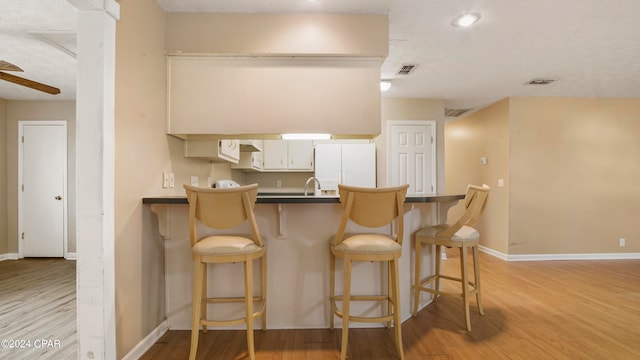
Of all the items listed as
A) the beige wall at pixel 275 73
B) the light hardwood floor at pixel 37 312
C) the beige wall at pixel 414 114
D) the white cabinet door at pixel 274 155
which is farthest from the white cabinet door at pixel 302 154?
the light hardwood floor at pixel 37 312

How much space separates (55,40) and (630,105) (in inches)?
295

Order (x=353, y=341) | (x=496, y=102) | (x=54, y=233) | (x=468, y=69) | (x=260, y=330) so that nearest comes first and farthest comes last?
(x=353, y=341) < (x=260, y=330) < (x=468, y=69) < (x=54, y=233) < (x=496, y=102)

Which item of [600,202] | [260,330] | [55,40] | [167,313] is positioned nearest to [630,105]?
[600,202]

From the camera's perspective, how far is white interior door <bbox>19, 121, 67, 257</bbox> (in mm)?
4656

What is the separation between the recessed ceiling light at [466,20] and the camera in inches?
97.8

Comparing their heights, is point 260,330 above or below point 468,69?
below

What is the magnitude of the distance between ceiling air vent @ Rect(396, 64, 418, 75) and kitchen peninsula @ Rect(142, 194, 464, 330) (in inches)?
73.9

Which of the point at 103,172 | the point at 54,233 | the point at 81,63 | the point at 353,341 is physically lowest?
the point at 353,341

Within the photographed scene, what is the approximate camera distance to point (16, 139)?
4.65m

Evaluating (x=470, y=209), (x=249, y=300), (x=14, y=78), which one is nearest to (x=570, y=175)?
(x=470, y=209)

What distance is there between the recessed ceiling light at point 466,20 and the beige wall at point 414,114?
2193mm

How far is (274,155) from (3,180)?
13.3 ft

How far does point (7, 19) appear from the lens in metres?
2.45

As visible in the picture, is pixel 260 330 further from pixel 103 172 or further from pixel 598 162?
pixel 598 162
